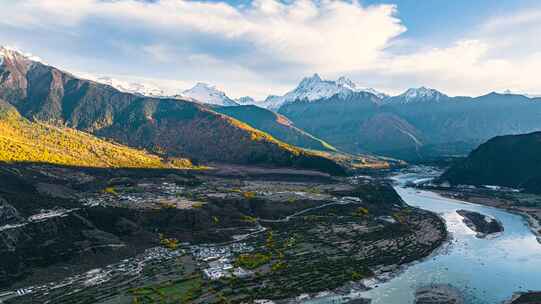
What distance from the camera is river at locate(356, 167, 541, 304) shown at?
9601cm

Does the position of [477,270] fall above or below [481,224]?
below

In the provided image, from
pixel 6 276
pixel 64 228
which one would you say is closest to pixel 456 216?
pixel 64 228

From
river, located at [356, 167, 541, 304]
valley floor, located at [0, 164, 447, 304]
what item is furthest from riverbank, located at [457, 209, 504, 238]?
valley floor, located at [0, 164, 447, 304]

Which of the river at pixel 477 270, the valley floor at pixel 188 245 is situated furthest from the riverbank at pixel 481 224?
the valley floor at pixel 188 245

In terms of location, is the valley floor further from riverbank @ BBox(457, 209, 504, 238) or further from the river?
riverbank @ BBox(457, 209, 504, 238)

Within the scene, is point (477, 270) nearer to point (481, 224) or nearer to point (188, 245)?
point (481, 224)

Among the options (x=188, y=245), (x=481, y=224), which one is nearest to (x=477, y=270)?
(x=481, y=224)

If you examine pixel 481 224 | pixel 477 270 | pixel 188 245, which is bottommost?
pixel 188 245

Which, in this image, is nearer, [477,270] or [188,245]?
[477,270]

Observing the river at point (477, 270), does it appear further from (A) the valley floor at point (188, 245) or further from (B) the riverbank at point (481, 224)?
(A) the valley floor at point (188, 245)

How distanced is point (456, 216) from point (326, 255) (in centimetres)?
9452

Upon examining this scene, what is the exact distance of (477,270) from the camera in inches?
4434

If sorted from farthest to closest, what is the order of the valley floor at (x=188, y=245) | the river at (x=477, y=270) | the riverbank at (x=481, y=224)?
the riverbank at (x=481, y=224), the river at (x=477, y=270), the valley floor at (x=188, y=245)

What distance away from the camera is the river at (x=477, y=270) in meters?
96.0
